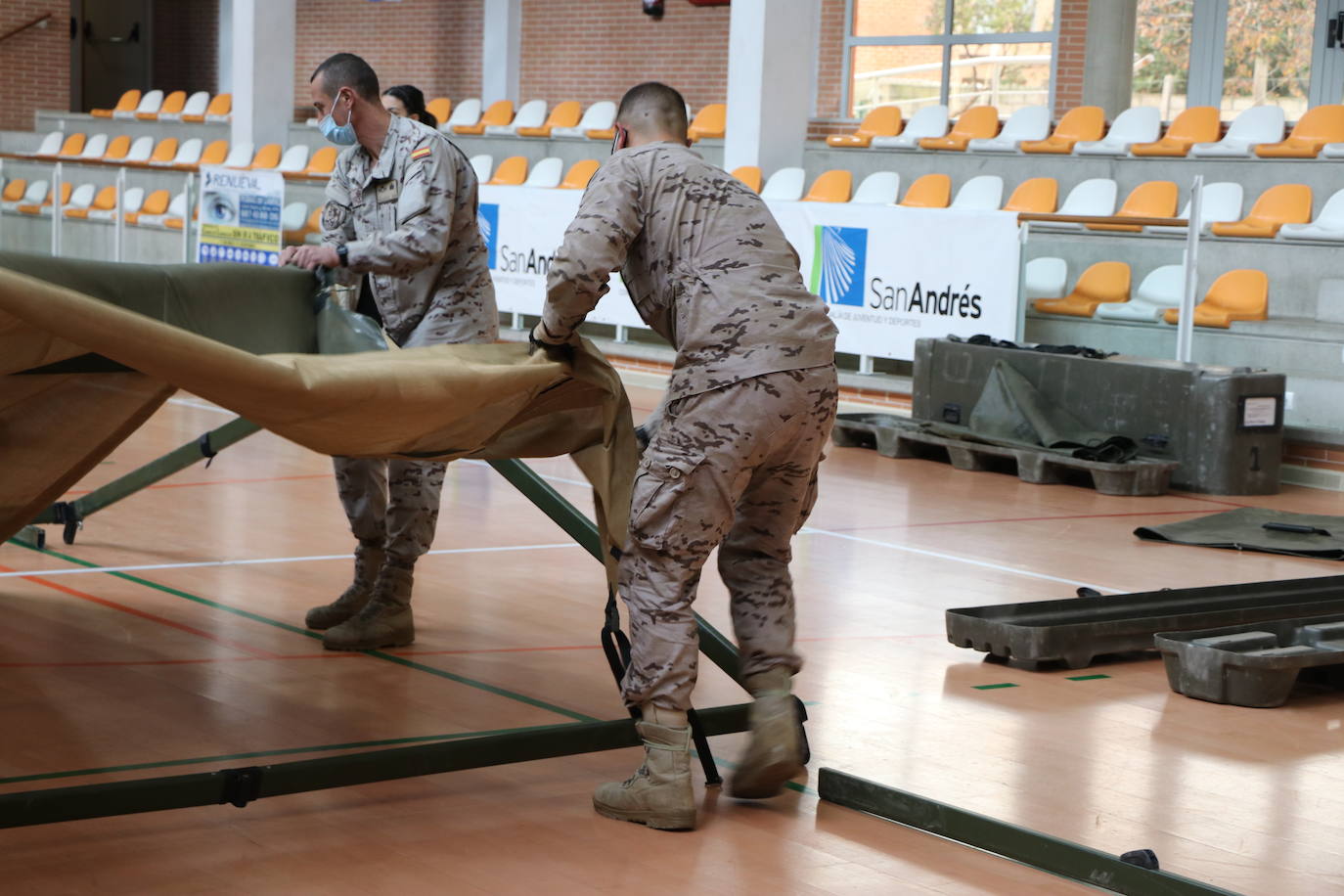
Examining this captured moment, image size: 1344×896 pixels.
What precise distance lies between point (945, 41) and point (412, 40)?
888 centimetres

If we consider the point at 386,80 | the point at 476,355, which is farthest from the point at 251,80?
the point at 476,355

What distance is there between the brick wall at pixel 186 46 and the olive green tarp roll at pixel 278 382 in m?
25.2

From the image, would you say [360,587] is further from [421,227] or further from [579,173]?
[579,173]

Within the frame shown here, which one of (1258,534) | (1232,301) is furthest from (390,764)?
(1232,301)

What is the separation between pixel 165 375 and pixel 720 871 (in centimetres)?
159

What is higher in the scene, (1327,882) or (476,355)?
(476,355)

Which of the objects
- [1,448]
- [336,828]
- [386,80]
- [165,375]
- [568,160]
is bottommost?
[336,828]

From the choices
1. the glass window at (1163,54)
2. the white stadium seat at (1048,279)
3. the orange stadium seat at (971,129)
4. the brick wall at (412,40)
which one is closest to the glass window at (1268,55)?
the glass window at (1163,54)

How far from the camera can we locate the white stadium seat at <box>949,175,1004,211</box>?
13.4 metres

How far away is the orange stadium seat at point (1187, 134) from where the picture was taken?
514 inches

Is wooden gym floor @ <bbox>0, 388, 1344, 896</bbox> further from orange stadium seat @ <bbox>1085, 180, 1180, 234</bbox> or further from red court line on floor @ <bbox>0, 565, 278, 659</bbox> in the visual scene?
orange stadium seat @ <bbox>1085, 180, 1180, 234</bbox>

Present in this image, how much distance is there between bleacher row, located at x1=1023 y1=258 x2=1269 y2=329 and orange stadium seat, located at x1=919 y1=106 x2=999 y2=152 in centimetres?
289

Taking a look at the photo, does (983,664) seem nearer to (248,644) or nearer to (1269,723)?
(1269,723)

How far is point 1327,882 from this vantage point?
362cm
